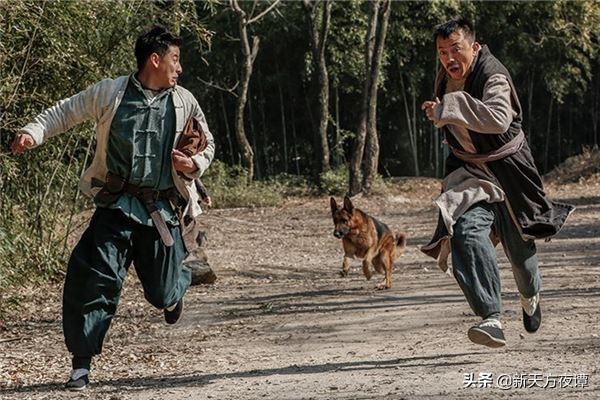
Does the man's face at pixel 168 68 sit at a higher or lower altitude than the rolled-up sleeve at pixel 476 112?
higher

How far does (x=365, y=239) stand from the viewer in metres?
10.9

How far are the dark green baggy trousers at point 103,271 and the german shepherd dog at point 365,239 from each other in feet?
15.2

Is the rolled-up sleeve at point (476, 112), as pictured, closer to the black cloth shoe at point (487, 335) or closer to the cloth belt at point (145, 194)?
the black cloth shoe at point (487, 335)

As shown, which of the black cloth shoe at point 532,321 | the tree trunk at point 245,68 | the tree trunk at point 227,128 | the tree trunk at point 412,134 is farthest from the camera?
the tree trunk at point 412,134

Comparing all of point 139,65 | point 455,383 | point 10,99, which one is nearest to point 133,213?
point 139,65

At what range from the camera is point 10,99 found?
28.9ft

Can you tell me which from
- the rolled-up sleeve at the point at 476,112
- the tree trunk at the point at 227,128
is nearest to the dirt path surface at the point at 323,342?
the rolled-up sleeve at the point at 476,112

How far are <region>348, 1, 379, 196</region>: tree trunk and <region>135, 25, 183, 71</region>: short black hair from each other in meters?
16.5

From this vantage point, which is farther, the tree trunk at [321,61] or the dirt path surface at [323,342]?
the tree trunk at [321,61]

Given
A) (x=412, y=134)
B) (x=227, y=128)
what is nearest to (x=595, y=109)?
(x=412, y=134)

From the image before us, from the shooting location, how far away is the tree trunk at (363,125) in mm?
22719

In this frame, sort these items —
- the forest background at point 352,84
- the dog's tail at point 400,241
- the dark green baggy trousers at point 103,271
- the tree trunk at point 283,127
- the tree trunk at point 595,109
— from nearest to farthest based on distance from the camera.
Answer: the dark green baggy trousers at point 103,271 < the dog's tail at point 400,241 < the forest background at point 352,84 < the tree trunk at point 283,127 < the tree trunk at point 595,109

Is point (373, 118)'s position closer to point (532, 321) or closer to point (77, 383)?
point (532, 321)

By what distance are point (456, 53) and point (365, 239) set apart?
499cm
